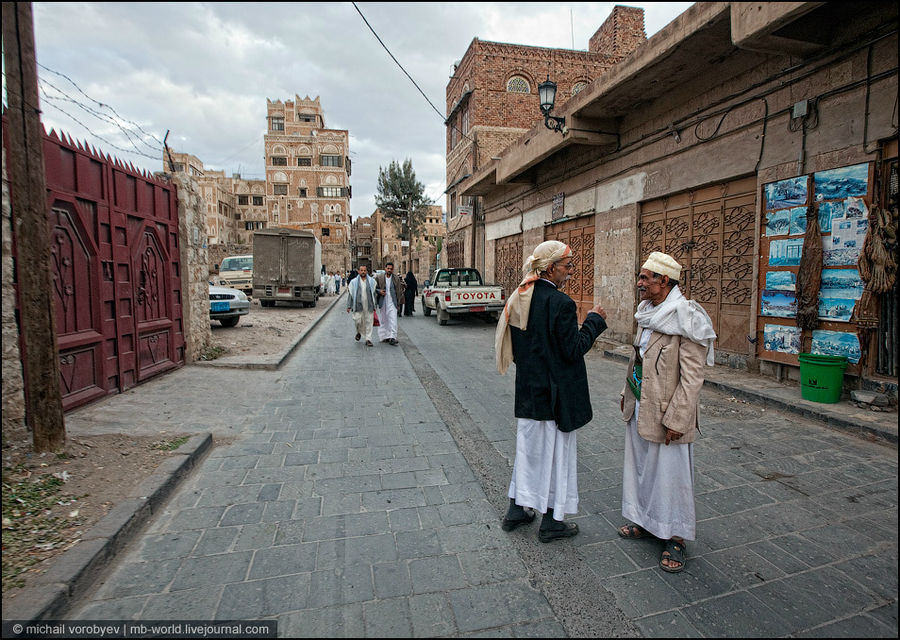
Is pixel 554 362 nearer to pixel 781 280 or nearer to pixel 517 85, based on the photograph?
pixel 781 280

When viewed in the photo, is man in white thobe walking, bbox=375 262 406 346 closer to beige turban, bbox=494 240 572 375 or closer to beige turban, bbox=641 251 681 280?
beige turban, bbox=494 240 572 375

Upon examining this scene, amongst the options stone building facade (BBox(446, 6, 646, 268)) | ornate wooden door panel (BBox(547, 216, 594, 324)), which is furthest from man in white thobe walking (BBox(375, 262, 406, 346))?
stone building facade (BBox(446, 6, 646, 268))

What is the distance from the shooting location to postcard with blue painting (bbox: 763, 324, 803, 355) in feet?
19.8

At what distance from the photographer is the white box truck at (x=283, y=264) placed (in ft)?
60.2

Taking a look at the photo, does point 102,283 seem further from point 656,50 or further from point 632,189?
point 632,189

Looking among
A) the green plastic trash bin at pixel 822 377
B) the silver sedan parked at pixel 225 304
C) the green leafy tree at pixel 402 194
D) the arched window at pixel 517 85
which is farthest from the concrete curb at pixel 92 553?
the green leafy tree at pixel 402 194

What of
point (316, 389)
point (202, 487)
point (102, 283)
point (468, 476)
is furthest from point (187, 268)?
point (468, 476)

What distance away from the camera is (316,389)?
21.4 ft

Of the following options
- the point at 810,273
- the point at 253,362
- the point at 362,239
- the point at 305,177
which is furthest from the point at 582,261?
the point at 362,239

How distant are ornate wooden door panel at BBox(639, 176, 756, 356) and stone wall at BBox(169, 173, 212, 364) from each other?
8.33 m

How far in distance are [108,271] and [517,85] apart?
2073 cm

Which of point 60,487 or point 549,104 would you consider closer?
point 60,487

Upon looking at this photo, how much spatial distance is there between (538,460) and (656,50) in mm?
7140

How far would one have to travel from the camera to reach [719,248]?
7.54 metres
